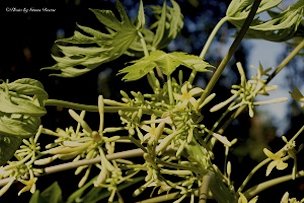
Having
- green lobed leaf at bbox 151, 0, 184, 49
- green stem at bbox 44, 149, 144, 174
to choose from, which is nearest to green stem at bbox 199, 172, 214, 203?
green stem at bbox 44, 149, 144, 174

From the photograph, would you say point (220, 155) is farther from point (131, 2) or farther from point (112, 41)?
point (131, 2)

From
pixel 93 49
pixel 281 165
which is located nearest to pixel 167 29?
pixel 93 49

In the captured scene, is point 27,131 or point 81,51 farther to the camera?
point 81,51

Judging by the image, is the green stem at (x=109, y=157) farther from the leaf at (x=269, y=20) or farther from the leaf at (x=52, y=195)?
the leaf at (x=52, y=195)

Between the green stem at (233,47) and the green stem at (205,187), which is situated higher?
the green stem at (233,47)

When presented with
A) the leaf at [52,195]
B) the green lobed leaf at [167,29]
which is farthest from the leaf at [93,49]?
the leaf at [52,195]

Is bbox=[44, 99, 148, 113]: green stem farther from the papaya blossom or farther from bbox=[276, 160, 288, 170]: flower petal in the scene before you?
bbox=[276, 160, 288, 170]: flower petal

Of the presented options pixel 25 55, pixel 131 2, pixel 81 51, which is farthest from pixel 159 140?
pixel 131 2
